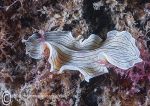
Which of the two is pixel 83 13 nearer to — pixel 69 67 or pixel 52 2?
pixel 52 2

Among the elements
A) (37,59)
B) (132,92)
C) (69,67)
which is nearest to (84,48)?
(69,67)

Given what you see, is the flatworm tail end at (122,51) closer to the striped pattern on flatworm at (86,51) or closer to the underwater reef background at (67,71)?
the striped pattern on flatworm at (86,51)

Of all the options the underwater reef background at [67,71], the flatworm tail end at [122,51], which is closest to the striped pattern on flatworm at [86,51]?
the flatworm tail end at [122,51]

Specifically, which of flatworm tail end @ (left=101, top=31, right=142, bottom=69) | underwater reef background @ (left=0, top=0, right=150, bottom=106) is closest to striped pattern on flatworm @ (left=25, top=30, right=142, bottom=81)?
flatworm tail end @ (left=101, top=31, right=142, bottom=69)

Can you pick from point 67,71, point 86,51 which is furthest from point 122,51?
point 67,71

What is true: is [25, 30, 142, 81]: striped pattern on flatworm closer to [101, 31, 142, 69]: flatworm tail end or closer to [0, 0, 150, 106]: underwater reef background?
[101, 31, 142, 69]: flatworm tail end

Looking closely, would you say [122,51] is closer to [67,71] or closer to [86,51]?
[86,51]
